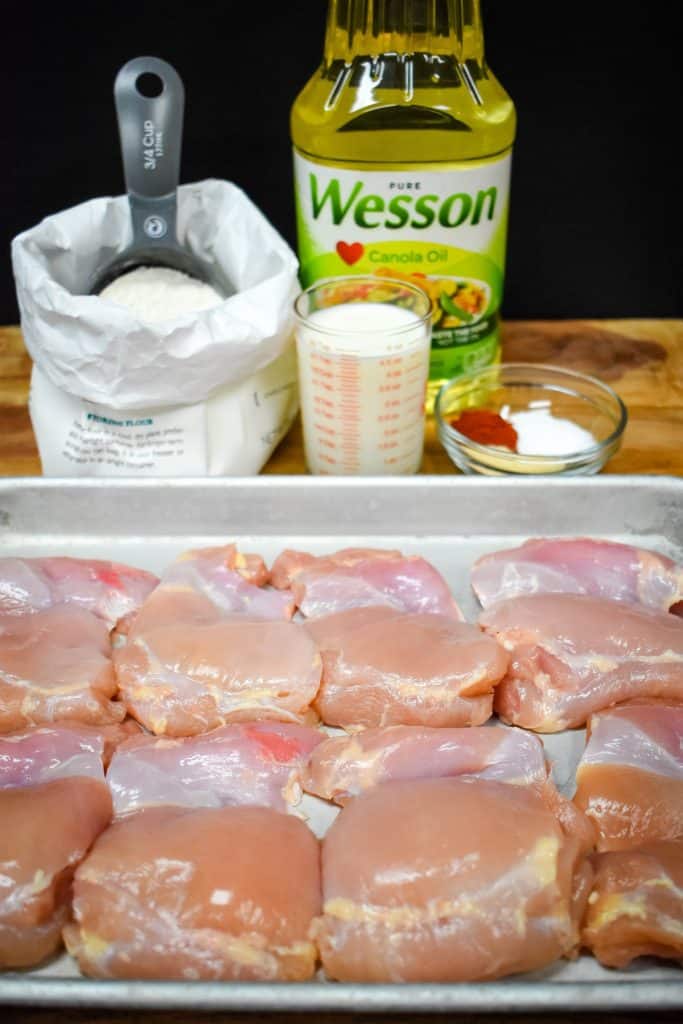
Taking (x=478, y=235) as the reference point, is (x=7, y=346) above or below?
below

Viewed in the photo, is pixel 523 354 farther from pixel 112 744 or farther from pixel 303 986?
pixel 303 986

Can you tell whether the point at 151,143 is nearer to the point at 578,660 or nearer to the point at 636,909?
the point at 578,660

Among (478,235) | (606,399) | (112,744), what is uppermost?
(478,235)

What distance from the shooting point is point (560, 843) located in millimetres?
947

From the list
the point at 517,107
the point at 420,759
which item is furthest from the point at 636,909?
the point at 517,107

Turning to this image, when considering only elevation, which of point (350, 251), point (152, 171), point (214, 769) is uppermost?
point (152, 171)

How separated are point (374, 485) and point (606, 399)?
510mm

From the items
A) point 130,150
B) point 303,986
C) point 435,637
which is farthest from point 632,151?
point 303,986

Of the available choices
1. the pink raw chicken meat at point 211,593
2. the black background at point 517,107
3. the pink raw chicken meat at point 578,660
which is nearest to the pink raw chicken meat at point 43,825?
the pink raw chicken meat at point 211,593

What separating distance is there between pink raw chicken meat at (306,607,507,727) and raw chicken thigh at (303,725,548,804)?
5cm

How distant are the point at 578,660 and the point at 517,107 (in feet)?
3.62

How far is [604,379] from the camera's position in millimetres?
1842

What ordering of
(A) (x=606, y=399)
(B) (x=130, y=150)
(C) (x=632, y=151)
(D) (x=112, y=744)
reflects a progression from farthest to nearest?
(C) (x=632, y=151), (A) (x=606, y=399), (B) (x=130, y=150), (D) (x=112, y=744)

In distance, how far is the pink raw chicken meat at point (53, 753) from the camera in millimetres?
1054
